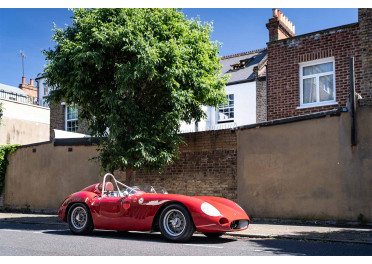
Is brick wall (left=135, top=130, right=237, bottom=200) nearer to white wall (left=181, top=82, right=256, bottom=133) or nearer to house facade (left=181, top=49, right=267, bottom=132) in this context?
house facade (left=181, top=49, right=267, bottom=132)

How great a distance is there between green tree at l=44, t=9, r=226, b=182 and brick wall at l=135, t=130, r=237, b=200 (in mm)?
831

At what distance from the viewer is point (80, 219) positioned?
31.0ft

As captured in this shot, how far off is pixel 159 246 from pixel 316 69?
418 inches

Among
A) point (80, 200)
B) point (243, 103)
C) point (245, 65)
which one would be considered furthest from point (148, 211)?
point (245, 65)

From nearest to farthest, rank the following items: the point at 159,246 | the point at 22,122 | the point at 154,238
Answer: the point at 159,246 < the point at 154,238 < the point at 22,122

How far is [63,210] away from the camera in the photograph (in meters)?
9.71

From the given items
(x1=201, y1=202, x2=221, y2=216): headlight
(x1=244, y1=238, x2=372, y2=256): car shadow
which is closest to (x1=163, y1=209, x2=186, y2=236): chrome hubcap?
(x1=201, y1=202, x2=221, y2=216): headlight

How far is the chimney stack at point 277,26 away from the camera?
19750 millimetres

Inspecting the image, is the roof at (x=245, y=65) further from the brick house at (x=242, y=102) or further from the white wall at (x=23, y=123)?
the white wall at (x=23, y=123)

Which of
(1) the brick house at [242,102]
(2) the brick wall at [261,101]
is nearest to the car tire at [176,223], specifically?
(1) the brick house at [242,102]

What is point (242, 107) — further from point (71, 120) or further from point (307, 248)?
point (307, 248)

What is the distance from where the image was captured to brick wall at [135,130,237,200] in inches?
534

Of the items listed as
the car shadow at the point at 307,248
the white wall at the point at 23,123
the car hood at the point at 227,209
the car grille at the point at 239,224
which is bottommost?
the car shadow at the point at 307,248

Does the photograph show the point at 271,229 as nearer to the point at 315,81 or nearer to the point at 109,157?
the point at 109,157
